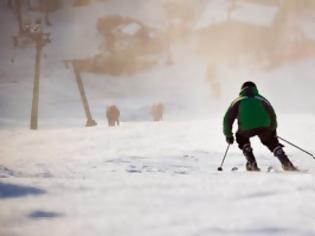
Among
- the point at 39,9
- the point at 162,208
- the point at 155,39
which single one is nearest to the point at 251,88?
the point at 162,208

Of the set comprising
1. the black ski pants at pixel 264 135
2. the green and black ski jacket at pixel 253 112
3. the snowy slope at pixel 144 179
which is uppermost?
the green and black ski jacket at pixel 253 112

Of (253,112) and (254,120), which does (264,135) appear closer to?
(254,120)

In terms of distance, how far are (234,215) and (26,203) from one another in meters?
1.69

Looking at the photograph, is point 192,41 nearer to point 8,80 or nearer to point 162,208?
point 8,80

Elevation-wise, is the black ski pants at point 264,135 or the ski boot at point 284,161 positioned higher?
the black ski pants at point 264,135

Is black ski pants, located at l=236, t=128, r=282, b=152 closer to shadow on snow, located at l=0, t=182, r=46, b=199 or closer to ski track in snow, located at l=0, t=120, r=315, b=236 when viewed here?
ski track in snow, located at l=0, t=120, r=315, b=236

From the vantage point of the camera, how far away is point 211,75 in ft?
141

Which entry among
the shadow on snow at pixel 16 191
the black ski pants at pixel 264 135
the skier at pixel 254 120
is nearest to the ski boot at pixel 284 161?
the skier at pixel 254 120

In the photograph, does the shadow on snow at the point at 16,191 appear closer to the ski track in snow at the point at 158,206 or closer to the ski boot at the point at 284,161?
the ski track in snow at the point at 158,206

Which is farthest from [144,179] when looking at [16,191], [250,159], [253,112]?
[253,112]

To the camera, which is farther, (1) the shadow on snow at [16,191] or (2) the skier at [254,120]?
(2) the skier at [254,120]

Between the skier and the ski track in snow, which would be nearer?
the ski track in snow

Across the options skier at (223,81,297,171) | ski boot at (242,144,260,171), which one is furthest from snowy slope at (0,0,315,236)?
skier at (223,81,297,171)

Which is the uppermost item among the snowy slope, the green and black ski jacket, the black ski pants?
the green and black ski jacket
